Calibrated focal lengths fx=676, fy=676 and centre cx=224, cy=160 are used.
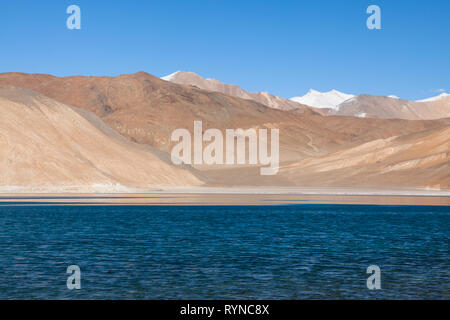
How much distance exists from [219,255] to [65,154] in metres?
73.2

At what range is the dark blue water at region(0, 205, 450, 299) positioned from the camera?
21.7 m

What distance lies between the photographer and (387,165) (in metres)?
146

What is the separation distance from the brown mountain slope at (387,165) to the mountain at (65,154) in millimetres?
36492

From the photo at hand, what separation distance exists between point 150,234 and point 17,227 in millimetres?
9031

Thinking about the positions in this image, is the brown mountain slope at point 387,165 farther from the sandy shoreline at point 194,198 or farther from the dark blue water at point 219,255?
the dark blue water at point 219,255

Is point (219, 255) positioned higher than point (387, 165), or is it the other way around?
point (387, 165)

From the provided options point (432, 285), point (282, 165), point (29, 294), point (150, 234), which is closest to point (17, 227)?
point (150, 234)

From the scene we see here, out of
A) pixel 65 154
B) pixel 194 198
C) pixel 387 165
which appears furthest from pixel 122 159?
pixel 387 165

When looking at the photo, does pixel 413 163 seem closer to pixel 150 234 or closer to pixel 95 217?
pixel 95 217

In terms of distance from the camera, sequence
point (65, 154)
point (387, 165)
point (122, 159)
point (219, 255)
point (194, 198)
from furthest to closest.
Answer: point (387, 165) → point (122, 159) → point (65, 154) → point (194, 198) → point (219, 255)

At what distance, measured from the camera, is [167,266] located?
26.6 metres

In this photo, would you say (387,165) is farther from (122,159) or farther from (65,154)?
(65,154)

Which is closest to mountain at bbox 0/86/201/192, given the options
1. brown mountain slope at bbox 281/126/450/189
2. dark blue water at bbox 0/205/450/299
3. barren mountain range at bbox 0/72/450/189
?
barren mountain range at bbox 0/72/450/189
